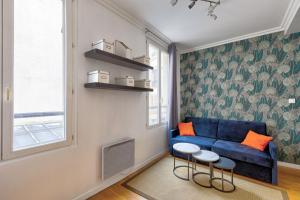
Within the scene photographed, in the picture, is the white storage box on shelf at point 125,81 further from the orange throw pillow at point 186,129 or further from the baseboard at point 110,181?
the orange throw pillow at point 186,129

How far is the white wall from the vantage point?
152cm

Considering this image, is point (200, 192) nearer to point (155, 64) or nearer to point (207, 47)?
point (155, 64)

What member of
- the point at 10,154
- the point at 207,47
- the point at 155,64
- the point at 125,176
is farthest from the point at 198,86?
the point at 10,154

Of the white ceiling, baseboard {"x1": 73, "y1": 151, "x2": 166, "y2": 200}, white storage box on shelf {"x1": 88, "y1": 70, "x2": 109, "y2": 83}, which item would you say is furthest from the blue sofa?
white storage box on shelf {"x1": 88, "y1": 70, "x2": 109, "y2": 83}

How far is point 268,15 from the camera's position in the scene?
261 cm

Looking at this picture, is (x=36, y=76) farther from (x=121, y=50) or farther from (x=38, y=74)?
(x=121, y=50)

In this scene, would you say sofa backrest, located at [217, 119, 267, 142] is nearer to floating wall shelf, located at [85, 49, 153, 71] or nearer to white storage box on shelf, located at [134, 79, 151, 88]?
white storage box on shelf, located at [134, 79, 151, 88]

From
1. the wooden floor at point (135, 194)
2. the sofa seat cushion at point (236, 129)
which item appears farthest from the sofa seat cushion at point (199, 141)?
the wooden floor at point (135, 194)

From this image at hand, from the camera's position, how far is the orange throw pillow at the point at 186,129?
3.67m

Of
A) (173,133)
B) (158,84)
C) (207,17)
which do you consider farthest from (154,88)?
(207,17)

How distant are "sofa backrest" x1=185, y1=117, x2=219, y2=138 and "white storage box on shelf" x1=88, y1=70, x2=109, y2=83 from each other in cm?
261

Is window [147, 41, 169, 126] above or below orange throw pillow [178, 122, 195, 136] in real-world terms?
above

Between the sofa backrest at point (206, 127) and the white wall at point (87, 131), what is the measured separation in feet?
4.90

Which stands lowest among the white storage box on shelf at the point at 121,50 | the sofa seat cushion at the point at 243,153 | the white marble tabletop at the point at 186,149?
the sofa seat cushion at the point at 243,153
